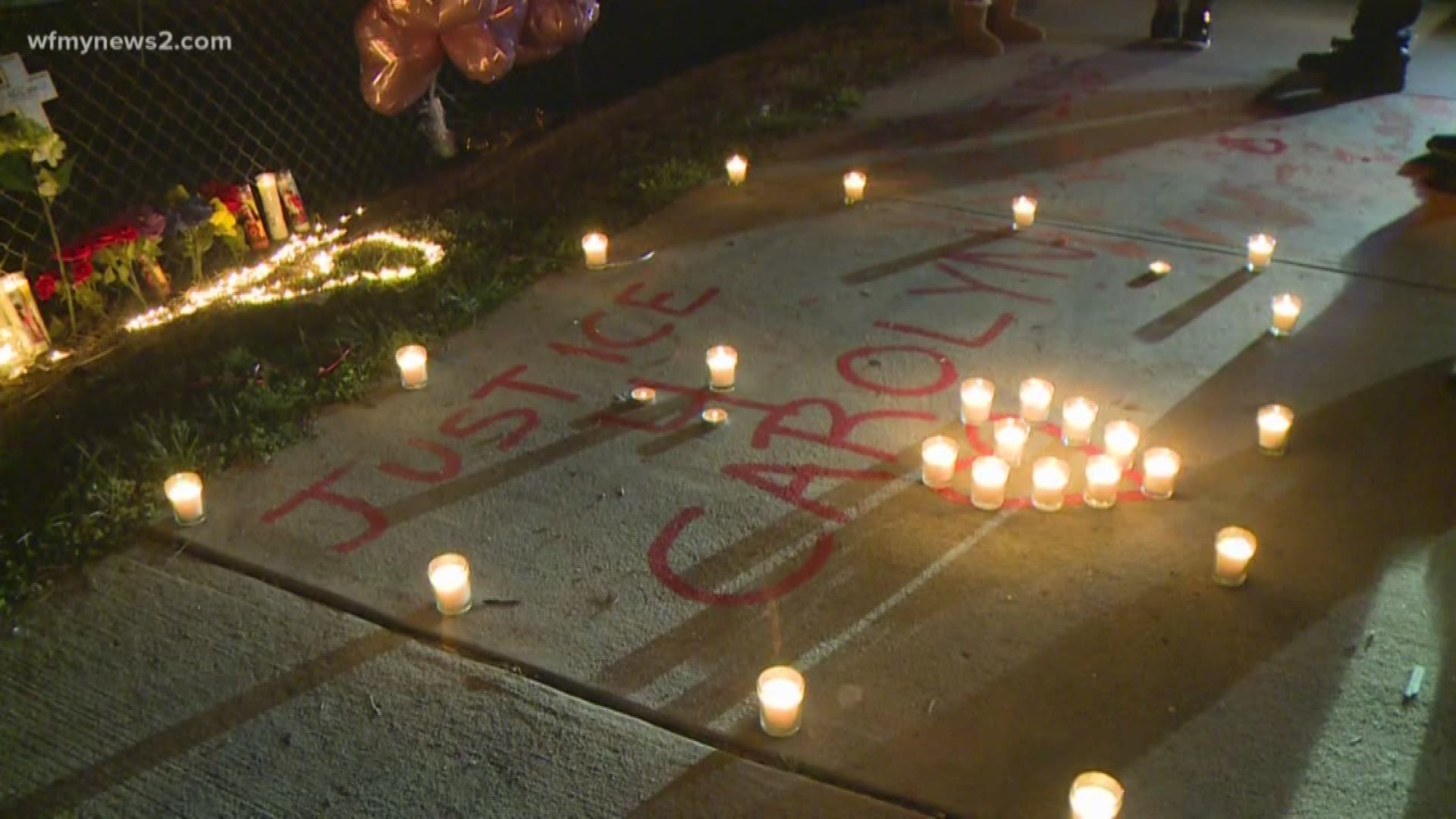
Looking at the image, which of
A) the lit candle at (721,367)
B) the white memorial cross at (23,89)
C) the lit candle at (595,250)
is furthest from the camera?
the lit candle at (595,250)

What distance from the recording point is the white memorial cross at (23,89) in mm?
4395

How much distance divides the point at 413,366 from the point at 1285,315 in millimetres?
3270

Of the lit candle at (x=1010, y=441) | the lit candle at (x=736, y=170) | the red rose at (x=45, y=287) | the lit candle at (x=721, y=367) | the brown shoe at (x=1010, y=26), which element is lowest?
the lit candle at (x=1010, y=441)

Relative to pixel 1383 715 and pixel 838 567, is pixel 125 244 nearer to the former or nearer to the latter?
pixel 838 567

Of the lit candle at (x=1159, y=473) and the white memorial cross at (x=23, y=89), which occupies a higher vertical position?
the white memorial cross at (x=23, y=89)

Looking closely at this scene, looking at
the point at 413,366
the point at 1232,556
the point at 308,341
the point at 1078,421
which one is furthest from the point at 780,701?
the point at 308,341

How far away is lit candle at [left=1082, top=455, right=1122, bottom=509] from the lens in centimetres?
309

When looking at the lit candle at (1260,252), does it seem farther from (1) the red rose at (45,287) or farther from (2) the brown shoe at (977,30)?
(1) the red rose at (45,287)

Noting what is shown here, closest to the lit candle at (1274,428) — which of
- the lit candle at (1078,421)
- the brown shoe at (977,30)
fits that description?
the lit candle at (1078,421)

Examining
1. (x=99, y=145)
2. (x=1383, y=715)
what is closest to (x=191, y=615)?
(x=1383, y=715)

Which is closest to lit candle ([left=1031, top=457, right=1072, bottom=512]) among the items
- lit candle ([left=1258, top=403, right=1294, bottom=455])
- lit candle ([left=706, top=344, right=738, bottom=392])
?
lit candle ([left=1258, top=403, right=1294, bottom=455])

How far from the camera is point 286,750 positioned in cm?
239

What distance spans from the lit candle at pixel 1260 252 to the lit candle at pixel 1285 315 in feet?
1.84

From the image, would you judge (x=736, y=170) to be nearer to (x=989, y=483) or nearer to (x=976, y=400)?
(x=976, y=400)
